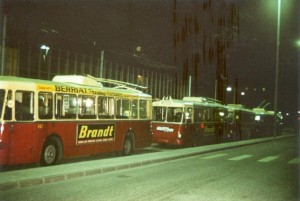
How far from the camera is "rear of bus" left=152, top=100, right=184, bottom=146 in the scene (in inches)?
1050

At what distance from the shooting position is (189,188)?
37.9 feet

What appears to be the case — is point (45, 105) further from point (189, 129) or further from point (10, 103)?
point (189, 129)

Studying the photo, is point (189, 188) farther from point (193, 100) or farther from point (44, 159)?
point (193, 100)

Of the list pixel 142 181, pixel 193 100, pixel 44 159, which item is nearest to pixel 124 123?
pixel 44 159

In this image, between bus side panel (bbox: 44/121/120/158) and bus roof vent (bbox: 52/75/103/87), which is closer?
bus side panel (bbox: 44/121/120/158)

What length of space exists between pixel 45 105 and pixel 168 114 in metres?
13.1

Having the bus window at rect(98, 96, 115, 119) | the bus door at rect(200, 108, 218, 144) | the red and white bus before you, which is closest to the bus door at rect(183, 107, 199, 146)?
A: the bus door at rect(200, 108, 218, 144)

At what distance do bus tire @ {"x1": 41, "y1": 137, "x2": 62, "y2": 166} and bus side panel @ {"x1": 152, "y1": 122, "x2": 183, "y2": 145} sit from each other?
11.7 metres

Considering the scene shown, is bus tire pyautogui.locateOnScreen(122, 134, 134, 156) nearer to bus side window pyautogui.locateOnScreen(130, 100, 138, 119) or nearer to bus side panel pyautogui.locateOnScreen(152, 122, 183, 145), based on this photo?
bus side window pyautogui.locateOnScreen(130, 100, 138, 119)

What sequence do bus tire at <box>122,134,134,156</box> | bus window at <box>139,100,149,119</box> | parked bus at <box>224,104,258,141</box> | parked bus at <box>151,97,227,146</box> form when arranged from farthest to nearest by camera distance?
parked bus at <box>224,104,258,141</box>, parked bus at <box>151,97,227,146</box>, bus window at <box>139,100,149,119</box>, bus tire at <box>122,134,134,156</box>

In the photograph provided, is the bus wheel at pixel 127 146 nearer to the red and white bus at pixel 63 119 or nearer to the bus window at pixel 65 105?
the red and white bus at pixel 63 119

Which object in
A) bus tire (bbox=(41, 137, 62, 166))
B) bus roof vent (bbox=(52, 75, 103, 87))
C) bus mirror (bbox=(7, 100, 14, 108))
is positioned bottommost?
bus tire (bbox=(41, 137, 62, 166))

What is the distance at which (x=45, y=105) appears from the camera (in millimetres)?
15188

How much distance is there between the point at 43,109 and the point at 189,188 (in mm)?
6079
